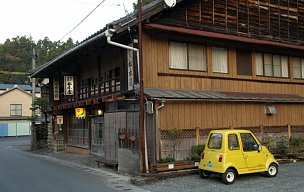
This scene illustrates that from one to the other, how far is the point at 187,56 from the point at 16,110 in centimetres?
4819

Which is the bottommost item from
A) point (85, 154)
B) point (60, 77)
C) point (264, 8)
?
point (85, 154)

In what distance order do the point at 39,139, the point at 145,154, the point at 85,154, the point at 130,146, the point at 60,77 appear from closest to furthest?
1. the point at 145,154
2. the point at 130,146
3. the point at 85,154
4. the point at 60,77
5. the point at 39,139

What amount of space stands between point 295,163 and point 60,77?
18.1m

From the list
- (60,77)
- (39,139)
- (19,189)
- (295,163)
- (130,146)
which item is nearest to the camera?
(19,189)

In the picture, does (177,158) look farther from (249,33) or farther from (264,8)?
(264,8)

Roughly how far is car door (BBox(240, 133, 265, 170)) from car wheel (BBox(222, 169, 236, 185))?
2.47 feet

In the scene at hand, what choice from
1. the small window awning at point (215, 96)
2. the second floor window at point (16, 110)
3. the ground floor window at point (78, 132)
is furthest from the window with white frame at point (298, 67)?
the second floor window at point (16, 110)

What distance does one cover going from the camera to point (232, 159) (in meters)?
11.3

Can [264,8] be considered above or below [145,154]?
above

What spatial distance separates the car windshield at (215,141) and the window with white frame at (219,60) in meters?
5.70

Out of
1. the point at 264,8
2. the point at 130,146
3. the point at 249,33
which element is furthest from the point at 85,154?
the point at 264,8

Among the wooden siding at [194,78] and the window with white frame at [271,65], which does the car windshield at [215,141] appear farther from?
the window with white frame at [271,65]

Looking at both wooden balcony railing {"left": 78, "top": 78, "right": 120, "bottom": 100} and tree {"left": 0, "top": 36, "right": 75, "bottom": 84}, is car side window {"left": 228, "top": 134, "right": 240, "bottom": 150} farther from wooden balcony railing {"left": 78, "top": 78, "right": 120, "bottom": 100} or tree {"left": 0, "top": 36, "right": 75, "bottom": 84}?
tree {"left": 0, "top": 36, "right": 75, "bottom": 84}

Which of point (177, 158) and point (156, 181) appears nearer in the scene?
point (156, 181)
